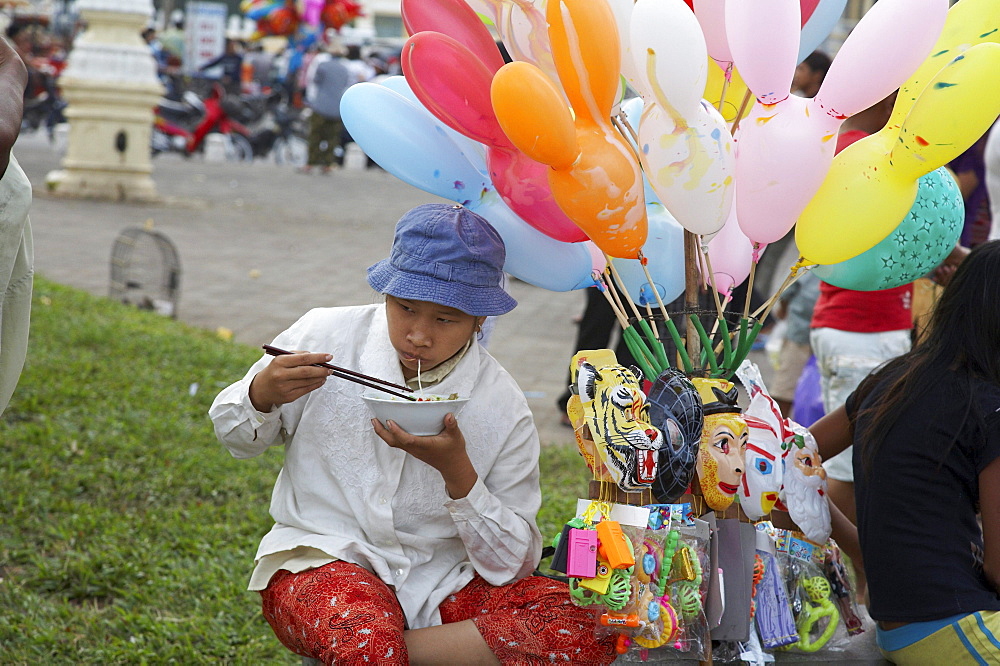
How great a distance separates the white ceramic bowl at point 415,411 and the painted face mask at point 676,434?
37cm

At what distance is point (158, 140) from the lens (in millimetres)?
15344

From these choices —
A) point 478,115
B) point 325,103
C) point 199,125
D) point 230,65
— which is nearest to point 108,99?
point 325,103

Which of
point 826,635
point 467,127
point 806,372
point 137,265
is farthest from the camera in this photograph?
point 137,265

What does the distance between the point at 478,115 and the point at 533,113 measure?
0.27 meters

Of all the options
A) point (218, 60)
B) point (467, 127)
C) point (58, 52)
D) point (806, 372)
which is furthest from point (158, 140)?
point (467, 127)

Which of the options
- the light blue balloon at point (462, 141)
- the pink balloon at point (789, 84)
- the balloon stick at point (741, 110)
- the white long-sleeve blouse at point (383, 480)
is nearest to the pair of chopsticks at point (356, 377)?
the white long-sleeve blouse at point (383, 480)

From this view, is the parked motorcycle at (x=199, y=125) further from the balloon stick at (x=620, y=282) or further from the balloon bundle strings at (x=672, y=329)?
the balloon bundle strings at (x=672, y=329)

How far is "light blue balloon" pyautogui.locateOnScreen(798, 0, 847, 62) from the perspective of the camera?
216 cm

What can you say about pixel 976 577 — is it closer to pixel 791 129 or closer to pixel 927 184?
pixel 927 184

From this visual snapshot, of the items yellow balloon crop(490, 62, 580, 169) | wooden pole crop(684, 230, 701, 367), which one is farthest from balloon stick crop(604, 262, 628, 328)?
yellow balloon crop(490, 62, 580, 169)

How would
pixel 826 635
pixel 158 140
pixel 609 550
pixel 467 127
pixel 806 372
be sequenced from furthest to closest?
pixel 158 140 < pixel 806 372 < pixel 826 635 < pixel 467 127 < pixel 609 550

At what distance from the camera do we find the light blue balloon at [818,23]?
2162 mm

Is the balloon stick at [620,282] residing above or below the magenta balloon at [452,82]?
below

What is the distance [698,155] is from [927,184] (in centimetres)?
63
